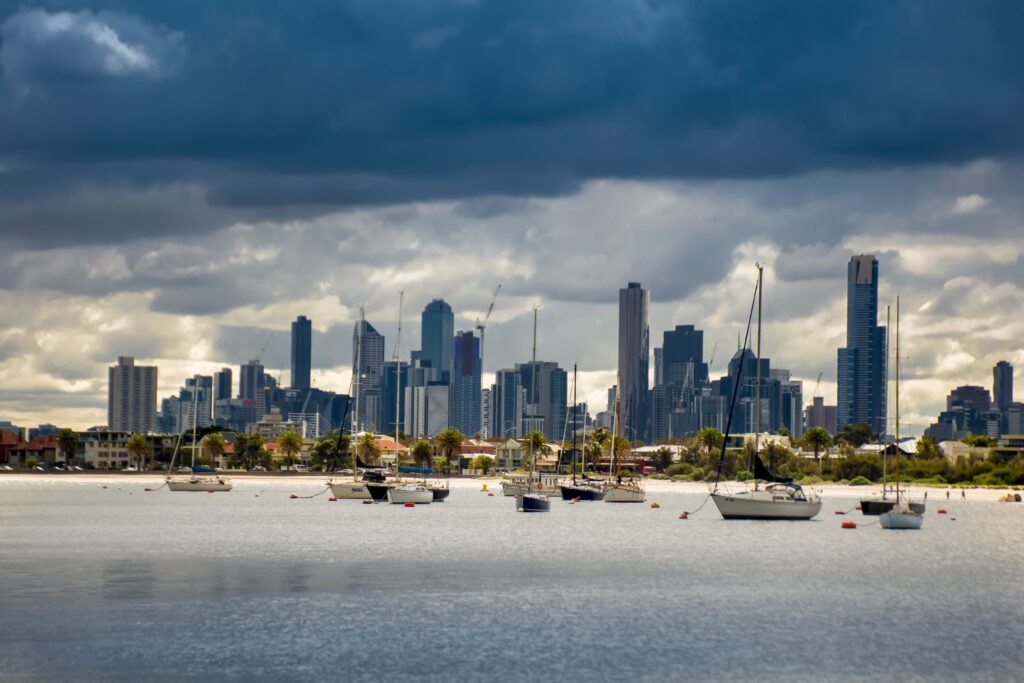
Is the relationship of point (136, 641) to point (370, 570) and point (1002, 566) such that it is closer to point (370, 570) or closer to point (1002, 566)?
point (370, 570)

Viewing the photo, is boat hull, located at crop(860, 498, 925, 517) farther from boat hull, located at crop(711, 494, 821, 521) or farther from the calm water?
the calm water

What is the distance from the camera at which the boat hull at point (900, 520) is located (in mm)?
161000

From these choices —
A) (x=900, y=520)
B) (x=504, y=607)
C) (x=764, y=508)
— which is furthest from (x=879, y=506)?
(x=504, y=607)

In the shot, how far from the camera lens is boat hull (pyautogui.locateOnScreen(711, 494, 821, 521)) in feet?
528

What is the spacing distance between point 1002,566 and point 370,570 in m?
50.2

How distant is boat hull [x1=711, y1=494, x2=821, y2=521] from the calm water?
46.7 ft

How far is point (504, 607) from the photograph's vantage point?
262 feet

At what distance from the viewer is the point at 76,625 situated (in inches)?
2682

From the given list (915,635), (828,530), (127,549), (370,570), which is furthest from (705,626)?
(828,530)

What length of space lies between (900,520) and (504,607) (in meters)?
92.8

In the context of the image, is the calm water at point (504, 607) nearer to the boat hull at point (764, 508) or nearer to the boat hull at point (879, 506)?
the boat hull at point (764, 508)

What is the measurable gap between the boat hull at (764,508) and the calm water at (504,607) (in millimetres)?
14238

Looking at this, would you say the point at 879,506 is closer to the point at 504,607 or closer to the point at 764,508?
the point at 764,508

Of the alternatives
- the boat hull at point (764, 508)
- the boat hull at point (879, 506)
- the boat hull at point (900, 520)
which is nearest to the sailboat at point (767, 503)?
the boat hull at point (764, 508)
